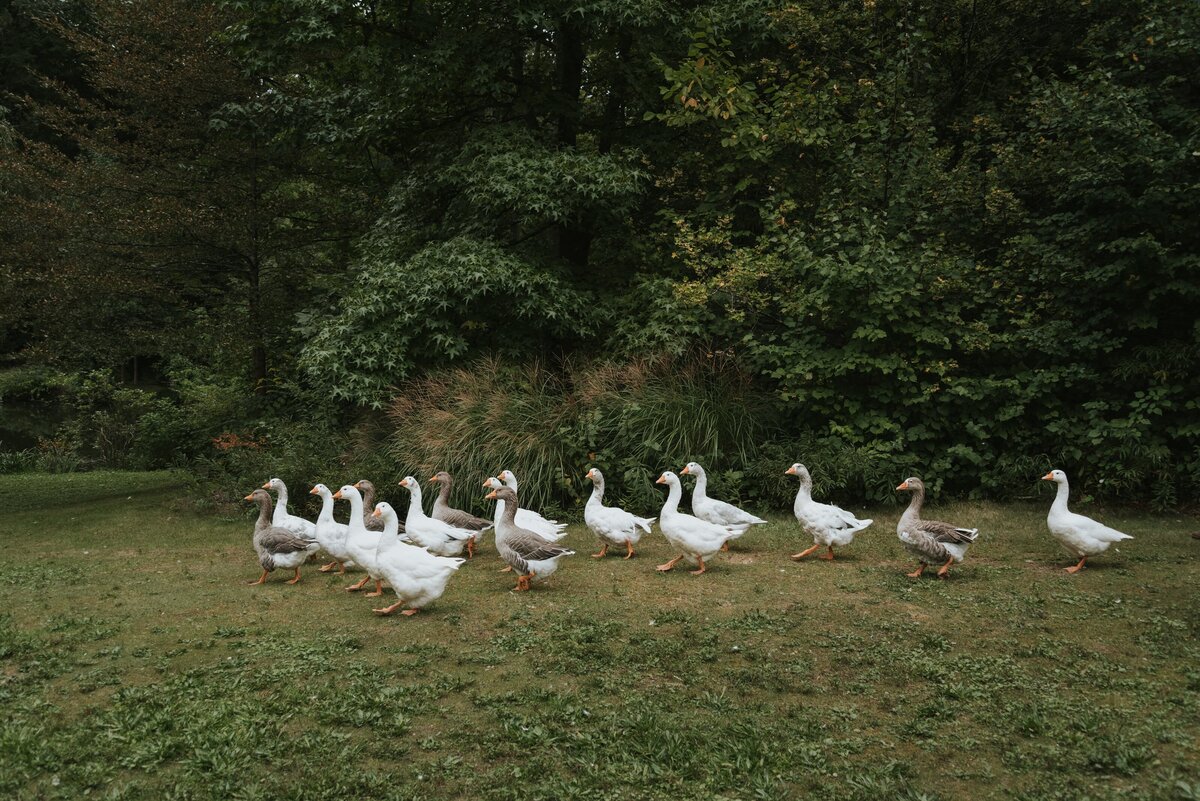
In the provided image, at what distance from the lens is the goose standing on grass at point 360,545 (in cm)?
777

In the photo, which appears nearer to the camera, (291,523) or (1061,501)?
(1061,501)

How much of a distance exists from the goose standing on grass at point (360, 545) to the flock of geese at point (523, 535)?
1 centimetres

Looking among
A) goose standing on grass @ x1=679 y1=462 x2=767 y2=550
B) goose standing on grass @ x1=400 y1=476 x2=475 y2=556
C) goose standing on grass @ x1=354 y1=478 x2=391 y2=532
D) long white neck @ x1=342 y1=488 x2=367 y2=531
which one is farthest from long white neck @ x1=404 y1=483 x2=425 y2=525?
goose standing on grass @ x1=679 y1=462 x2=767 y2=550

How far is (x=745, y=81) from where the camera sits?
14.9 meters

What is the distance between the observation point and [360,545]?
7984 mm

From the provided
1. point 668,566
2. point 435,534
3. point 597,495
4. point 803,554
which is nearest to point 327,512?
point 435,534

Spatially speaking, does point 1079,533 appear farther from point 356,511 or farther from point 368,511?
point 368,511

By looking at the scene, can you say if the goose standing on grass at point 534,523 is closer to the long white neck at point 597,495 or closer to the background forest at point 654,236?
the long white neck at point 597,495

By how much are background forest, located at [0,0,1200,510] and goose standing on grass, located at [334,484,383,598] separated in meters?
3.45

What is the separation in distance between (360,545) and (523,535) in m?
1.58

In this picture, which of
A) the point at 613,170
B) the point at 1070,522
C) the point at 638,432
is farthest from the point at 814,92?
the point at 1070,522

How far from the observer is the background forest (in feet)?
37.8

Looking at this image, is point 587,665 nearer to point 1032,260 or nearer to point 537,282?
point 537,282

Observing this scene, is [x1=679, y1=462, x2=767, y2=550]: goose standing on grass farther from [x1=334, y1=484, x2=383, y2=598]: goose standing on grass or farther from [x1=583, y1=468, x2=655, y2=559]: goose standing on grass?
[x1=334, y1=484, x2=383, y2=598]: goose standing on grass
